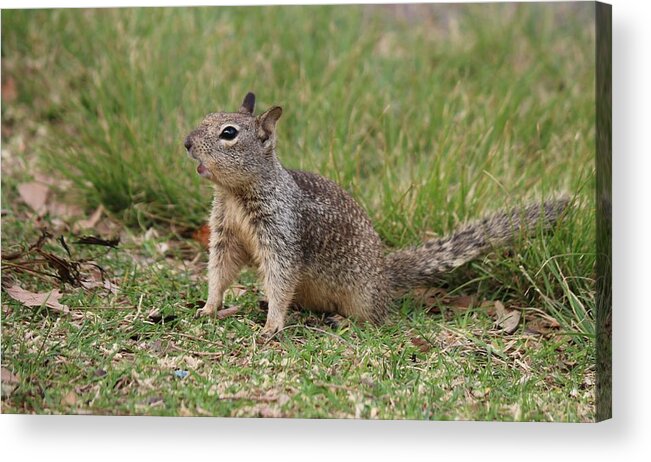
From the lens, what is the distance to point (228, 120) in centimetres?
489

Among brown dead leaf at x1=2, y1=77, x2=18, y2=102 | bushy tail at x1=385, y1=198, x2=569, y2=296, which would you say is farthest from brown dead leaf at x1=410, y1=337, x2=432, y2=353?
brown dead leaf at x1=2, y1=77, x2=18, y2=102

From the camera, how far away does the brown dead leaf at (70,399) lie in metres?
4.98

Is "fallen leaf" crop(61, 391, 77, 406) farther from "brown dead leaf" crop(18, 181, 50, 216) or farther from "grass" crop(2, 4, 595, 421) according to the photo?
"brown dead leaf" crop(18, 181, 50, 216)

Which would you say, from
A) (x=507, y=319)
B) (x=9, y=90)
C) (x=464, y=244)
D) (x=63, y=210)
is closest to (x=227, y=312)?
(x=464, y=244)

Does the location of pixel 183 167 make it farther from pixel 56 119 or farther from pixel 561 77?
pixel 561 77

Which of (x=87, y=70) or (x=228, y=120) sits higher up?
(x=87, y=70)

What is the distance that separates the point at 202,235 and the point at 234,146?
4.21 feet

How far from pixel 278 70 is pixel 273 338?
2.41 meters

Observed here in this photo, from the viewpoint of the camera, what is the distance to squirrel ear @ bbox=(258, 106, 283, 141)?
4922 millimetres

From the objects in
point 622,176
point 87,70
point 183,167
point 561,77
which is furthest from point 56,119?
point 622,176

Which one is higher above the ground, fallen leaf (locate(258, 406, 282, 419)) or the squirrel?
the squirrel

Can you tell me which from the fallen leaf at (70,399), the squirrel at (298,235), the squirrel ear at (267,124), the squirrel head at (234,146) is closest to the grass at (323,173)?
the fallen leaf at (70,399)

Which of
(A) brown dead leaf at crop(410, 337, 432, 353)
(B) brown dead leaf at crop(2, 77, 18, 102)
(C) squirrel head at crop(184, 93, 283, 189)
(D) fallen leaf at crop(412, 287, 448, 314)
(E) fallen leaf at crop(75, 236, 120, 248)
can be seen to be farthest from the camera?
(B) brown dead leaf at crop(2, 77, 18, 102)

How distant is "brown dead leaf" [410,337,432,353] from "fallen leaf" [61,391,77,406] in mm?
1568
